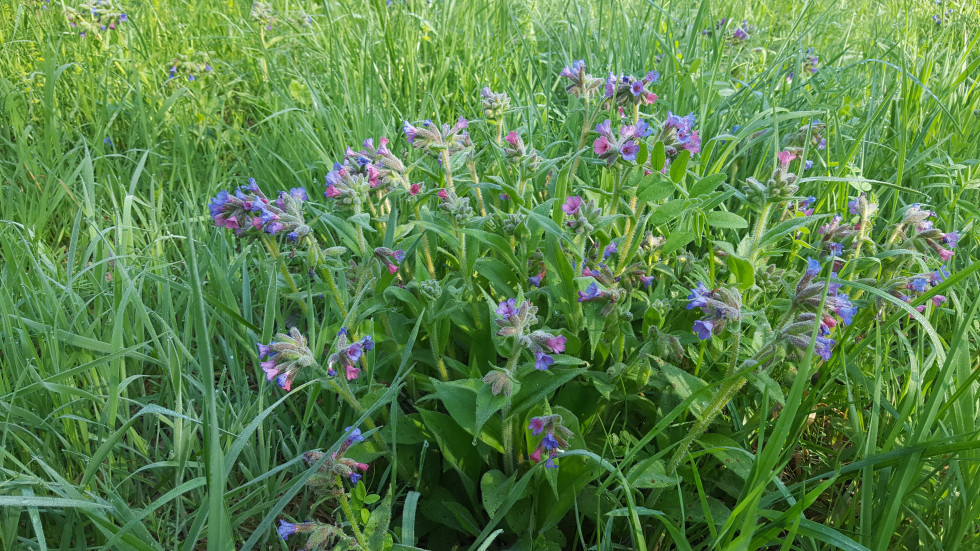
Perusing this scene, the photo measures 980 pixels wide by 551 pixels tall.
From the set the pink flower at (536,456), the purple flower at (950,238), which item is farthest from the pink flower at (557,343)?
the purple flower at (950,238)

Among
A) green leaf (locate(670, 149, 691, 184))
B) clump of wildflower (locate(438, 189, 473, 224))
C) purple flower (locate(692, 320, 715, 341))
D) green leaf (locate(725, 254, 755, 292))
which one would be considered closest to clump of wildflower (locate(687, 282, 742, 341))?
purple flower (locate(692, 320, 715, 341))

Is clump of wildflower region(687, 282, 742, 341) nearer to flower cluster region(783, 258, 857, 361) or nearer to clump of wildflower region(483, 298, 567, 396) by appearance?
flower cluster region(783, 258, 857, 361)

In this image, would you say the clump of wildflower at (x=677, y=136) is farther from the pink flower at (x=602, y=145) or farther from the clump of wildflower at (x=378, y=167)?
the clump of wildflower at (x=378, y=167)

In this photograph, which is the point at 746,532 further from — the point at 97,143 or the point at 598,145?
the point at 97,143

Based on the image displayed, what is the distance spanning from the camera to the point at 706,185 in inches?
64.1

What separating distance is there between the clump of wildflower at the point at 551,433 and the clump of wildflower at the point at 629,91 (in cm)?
96

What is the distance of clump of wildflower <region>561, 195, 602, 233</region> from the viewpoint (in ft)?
5.03

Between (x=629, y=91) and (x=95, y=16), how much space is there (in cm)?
325

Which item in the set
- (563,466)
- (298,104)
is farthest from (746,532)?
(298,104)

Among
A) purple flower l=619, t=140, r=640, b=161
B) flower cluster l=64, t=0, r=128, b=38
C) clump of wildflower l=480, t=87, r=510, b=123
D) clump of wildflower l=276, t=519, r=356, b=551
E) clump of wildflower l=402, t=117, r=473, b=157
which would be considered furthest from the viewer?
flower cluster l=64, t=0, r=128, b=38

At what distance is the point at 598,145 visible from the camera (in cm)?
155

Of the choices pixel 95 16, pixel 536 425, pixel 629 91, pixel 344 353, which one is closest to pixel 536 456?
pixel 536 425

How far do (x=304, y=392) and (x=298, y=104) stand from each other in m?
1.95

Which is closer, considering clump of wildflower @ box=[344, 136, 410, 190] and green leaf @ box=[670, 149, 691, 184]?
green leaf @ box=[670, 149, 691, 184]
